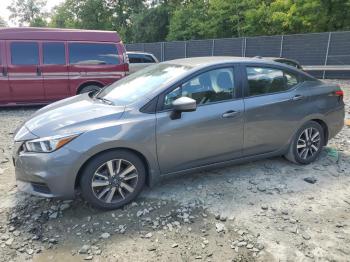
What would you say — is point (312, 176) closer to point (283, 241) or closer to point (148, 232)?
point (283, 241)

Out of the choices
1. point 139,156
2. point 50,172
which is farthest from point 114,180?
point 50,172

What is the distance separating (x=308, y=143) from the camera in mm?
4555

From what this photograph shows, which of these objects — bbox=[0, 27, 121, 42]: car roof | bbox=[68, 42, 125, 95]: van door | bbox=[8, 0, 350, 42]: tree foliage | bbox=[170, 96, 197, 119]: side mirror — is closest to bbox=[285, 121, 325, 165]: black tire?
bbox=[170, 96, 197, 119]: side mirror

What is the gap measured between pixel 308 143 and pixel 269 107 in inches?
38.6

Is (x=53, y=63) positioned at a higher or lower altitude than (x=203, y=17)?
lower

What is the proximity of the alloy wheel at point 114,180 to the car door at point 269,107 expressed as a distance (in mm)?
1527

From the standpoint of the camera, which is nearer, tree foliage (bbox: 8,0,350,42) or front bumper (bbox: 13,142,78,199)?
front bumper (bbox: 13,142,78,199)

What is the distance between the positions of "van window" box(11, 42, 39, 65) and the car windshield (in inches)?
173

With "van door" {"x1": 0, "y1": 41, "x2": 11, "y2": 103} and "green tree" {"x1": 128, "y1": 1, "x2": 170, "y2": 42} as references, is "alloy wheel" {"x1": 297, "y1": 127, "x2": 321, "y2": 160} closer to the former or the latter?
"van door" {"x1": 0, "y1": 41, "x2": 11, "y2": 103}

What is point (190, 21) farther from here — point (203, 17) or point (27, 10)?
point (27, 10)

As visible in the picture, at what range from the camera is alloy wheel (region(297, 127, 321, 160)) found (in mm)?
4492

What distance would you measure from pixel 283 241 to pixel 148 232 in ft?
4.18

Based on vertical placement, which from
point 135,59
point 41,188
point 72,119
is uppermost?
point 135,59

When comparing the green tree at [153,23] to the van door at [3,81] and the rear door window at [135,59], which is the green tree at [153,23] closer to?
the rear door window at [135,59]
